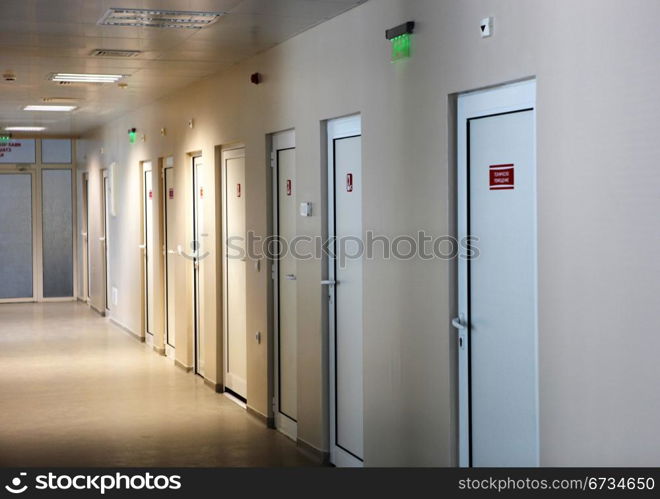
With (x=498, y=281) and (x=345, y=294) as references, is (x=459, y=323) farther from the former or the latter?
(x=345, y=294)

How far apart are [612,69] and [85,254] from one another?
15504mm

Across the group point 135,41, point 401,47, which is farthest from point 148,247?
point 401,47

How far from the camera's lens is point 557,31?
12.3 feet

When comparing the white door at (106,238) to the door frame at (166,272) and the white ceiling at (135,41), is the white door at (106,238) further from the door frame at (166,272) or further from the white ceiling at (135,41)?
the white ceiling at (135,41)

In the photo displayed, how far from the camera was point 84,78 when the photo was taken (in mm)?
9156

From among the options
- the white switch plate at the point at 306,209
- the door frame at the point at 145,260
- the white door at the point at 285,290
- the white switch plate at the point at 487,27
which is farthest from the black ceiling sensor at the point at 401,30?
the door frame at the point at 145,260

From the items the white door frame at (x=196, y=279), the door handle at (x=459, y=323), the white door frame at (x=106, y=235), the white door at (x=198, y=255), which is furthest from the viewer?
the white door frame at (x=106, y=235)

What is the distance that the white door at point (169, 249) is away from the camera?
1093 centimetres

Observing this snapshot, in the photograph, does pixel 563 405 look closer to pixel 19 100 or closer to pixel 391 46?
pixel 391 46

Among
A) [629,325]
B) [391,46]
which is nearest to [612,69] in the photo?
[629,325]

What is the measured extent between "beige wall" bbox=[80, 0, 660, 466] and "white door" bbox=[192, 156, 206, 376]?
68.2 inches

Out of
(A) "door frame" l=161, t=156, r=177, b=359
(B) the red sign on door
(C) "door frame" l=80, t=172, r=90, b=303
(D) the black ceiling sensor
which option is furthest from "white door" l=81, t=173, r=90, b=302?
(B) the red sign on door

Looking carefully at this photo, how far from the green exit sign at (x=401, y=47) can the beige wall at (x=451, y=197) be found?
62mm

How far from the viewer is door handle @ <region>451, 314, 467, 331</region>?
15.2 ft
